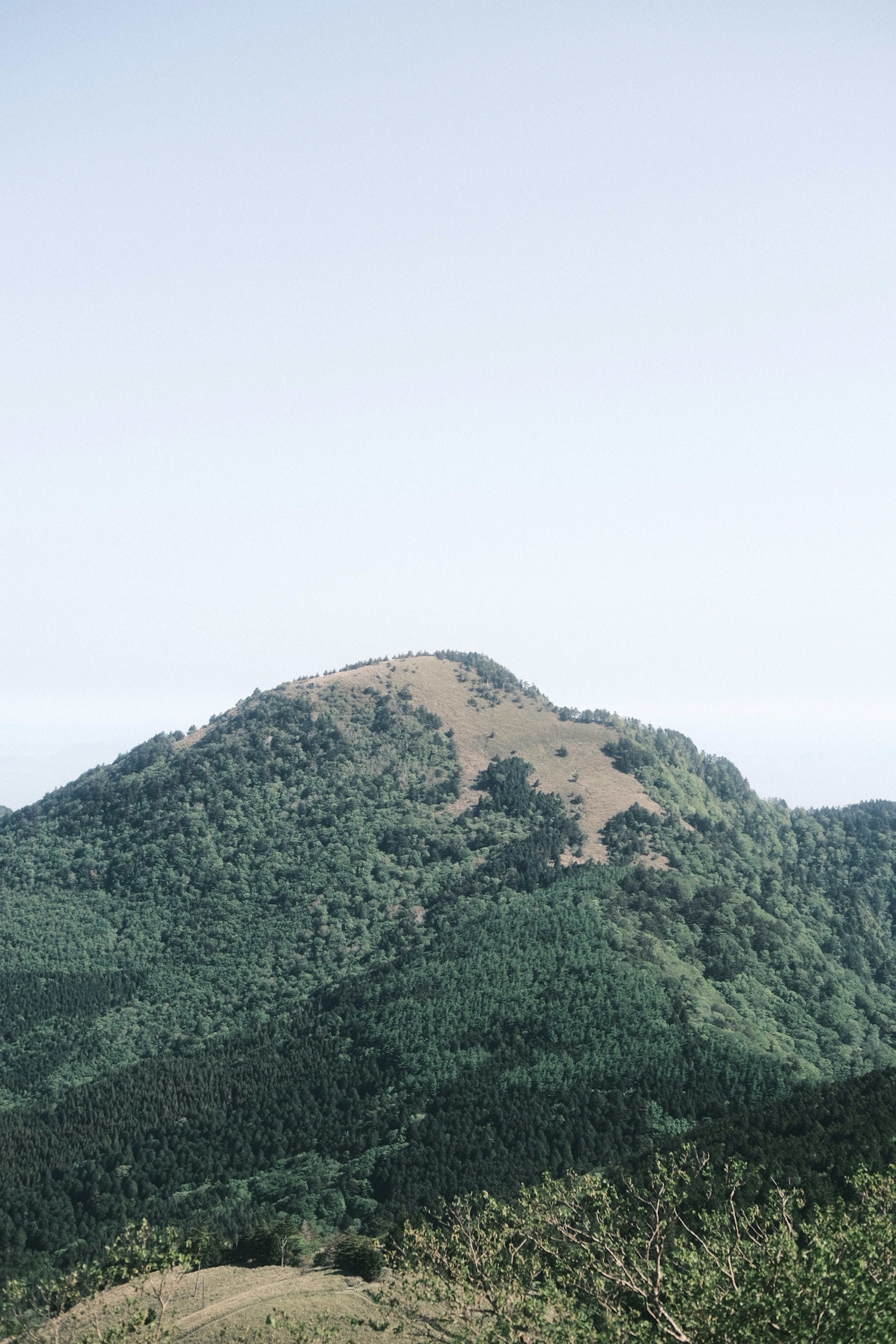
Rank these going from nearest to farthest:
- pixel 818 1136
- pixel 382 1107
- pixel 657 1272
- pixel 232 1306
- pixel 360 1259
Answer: pixel 657 1272 < pixel 232 1306 < pixel 360 1259 < pixel 818 1136 < pixel 382 1107

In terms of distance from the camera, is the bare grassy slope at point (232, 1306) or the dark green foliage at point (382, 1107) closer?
the bare grassy slope at point (232, 1306)

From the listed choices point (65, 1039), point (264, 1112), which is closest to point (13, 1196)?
point (264, 1112)

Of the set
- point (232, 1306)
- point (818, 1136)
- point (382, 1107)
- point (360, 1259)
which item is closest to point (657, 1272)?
point (232, 1306)

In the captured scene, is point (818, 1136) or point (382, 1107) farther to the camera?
point (382, 1107)

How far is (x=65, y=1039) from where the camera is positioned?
191375 millimetres

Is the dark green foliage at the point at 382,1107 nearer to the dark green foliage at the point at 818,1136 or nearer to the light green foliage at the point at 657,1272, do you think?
the dark green foliage at the point at 818,1136

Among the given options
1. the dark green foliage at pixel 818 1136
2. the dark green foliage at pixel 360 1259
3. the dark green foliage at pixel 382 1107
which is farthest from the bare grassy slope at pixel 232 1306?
the dark green foliage at pixel 818 1136

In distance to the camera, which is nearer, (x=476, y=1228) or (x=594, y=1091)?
(x=476, y=1228)

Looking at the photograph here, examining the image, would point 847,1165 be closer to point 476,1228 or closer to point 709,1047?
point 476,1228

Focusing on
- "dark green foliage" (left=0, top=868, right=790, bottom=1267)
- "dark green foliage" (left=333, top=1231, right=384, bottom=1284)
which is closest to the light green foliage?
"dark green foliage" (left=333, top=1231, right=384, bottom=1284)

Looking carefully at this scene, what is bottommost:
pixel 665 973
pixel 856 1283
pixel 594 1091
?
pixel 594 1091

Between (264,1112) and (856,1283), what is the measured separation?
14263cm

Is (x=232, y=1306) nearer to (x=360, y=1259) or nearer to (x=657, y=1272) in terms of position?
(x=360, y=1259)

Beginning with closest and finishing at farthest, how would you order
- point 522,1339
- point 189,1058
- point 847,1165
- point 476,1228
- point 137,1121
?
point 522,1339 < point 476,1228 < point 847,1165 < point 137,1121 < point 189,1058
